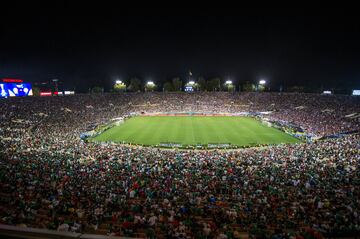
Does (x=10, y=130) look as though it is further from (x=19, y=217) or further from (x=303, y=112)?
(x=303, y=112)

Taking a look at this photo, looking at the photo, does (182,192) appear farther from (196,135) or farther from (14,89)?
(14,89)

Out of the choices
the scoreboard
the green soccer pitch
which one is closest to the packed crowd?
the green soccer pitch

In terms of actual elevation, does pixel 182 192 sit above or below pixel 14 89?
below

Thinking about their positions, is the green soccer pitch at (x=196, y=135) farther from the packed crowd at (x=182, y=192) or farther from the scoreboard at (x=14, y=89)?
the scoreboard at (x=14, y=89)

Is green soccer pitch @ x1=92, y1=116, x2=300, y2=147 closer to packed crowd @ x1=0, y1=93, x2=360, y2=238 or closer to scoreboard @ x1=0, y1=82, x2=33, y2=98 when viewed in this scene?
packed crowd @ x1=0, y1=93, x2=360, y2=238

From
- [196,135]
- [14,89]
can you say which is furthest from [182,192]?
[14,89]

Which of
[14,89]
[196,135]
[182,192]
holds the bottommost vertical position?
[196,135]

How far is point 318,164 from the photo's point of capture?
63.8 ft

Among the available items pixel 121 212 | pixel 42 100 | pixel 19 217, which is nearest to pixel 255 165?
pixel 121 212

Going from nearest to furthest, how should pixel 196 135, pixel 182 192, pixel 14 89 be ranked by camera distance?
pixel 182 192 → pixel 196 135 → pixel 14 89

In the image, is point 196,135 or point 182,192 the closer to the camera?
point 182,192

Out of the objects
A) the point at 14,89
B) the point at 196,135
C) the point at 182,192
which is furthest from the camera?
the point at 14,89

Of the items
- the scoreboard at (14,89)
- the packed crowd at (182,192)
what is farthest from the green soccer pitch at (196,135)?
the scoreboard at (14,89)

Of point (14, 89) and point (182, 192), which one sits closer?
point (182, 192)
